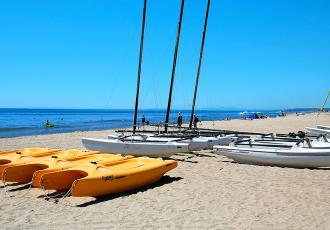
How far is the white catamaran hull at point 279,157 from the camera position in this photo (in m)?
11.4

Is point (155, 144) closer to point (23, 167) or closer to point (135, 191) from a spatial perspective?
point (135, 191)

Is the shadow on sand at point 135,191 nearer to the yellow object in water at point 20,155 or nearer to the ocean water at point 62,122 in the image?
the yellow object in water at point 20,155

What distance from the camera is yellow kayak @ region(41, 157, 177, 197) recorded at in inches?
307

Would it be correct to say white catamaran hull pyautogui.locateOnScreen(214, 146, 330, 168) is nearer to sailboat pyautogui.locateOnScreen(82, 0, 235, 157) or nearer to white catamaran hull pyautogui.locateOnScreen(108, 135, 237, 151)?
sailboat pyautogui.locateOnScreen(82, 0, 235, 157)

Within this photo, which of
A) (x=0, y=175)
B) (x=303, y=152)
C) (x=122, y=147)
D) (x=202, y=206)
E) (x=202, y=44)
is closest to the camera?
(x=202, y=206)

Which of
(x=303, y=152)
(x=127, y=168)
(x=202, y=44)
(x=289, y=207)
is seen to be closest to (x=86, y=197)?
(x=127, y=168)

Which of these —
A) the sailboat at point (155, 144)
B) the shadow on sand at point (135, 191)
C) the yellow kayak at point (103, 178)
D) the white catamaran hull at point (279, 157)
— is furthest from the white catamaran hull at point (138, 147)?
the yellow kayak at point (103, 178)

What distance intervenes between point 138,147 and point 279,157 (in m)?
5.35

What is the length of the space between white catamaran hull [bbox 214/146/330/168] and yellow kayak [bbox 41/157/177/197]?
4.04m

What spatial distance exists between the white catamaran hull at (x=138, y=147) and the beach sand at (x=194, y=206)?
2.57 metres

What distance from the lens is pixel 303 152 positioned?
38.1ft

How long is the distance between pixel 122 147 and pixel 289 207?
26.8 ft

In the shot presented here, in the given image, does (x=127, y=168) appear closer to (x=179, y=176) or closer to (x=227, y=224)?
(x=179, y=176)

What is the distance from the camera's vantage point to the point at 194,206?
24.4 ft
